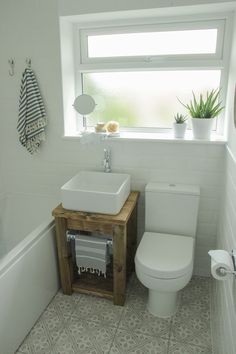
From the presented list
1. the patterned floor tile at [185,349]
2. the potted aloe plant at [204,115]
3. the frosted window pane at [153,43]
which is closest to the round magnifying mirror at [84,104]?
the frosted window pane at [153,43]

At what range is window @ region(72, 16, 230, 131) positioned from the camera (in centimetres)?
210

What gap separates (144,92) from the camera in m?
2.33

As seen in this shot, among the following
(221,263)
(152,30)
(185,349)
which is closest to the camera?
(221,263)

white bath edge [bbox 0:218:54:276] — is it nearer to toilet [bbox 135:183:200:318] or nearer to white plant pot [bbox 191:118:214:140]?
toilet [bbox 135:183:200:318]

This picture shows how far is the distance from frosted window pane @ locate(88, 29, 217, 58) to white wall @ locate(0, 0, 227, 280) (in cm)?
33

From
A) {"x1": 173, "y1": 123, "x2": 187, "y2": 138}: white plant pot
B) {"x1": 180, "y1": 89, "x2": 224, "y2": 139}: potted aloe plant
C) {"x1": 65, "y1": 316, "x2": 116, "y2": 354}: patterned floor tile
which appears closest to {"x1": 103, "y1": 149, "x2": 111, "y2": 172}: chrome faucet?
{"x1": 173, "y1": 123, "x2": 187, "y2": 138}: white plant pot

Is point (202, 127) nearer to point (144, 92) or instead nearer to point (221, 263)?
point (144, 92)

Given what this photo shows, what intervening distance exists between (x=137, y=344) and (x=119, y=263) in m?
0.50

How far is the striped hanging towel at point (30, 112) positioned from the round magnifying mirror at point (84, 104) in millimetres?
286

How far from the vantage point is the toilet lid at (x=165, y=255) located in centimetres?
168

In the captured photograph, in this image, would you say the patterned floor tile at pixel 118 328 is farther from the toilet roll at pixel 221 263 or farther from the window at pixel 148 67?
the window at pixel 148 67

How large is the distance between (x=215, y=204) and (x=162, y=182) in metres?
0.45

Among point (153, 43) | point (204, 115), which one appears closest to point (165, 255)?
point (204, 115)

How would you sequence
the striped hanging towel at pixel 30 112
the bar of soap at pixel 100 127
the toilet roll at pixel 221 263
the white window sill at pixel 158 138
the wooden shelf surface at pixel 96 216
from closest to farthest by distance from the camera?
the toilet roll at pixel 221 263 → the wooden shelf surface at pixel 96 216 → the white window sill at pixel 158 138 → the striped hanging towel at pixel 30 112 → the bar of soap at pixel 100 127
